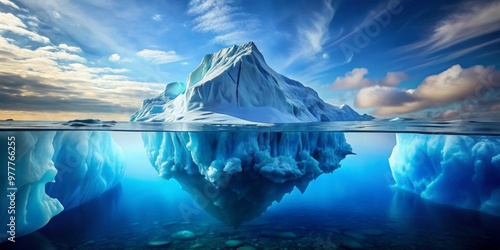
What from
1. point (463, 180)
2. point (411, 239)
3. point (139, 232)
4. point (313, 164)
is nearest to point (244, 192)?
point (313, 164)

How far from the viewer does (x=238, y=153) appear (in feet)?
34.1

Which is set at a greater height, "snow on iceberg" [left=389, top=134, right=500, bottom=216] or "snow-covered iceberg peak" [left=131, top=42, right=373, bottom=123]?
"snow-covered iceberg peak" [left=131, top=42, right=373, bottom=123]

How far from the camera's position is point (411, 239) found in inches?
290

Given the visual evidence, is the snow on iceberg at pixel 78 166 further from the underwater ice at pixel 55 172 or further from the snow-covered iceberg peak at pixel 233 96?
the snow-covered iceberg peak at pixel 233 96

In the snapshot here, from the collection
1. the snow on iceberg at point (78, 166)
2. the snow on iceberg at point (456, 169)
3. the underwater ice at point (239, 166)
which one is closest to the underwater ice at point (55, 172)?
the snow on iceberg at point (78, 166)

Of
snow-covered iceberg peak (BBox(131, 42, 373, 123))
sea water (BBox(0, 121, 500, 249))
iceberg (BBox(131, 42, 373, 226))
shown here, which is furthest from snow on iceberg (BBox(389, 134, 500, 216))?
snow-covered iceberg peak (BBox(131, 42, 373, 123))

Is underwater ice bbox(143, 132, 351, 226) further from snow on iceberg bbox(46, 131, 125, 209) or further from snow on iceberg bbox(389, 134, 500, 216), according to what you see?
snow on iceberg bbox(389, 134, 500, 216)

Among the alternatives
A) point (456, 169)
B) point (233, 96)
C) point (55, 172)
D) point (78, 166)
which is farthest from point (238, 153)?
point (233, 96)

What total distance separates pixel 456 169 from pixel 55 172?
16014mm

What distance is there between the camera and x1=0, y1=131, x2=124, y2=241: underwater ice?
291 inches

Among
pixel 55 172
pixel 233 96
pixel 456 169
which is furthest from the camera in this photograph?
pixel 233 96

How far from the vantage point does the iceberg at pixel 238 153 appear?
1018 centimetres

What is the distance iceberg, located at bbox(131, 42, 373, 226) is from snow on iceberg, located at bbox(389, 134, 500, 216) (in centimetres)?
414

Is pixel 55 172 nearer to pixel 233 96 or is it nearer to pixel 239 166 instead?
pixel 239 166
